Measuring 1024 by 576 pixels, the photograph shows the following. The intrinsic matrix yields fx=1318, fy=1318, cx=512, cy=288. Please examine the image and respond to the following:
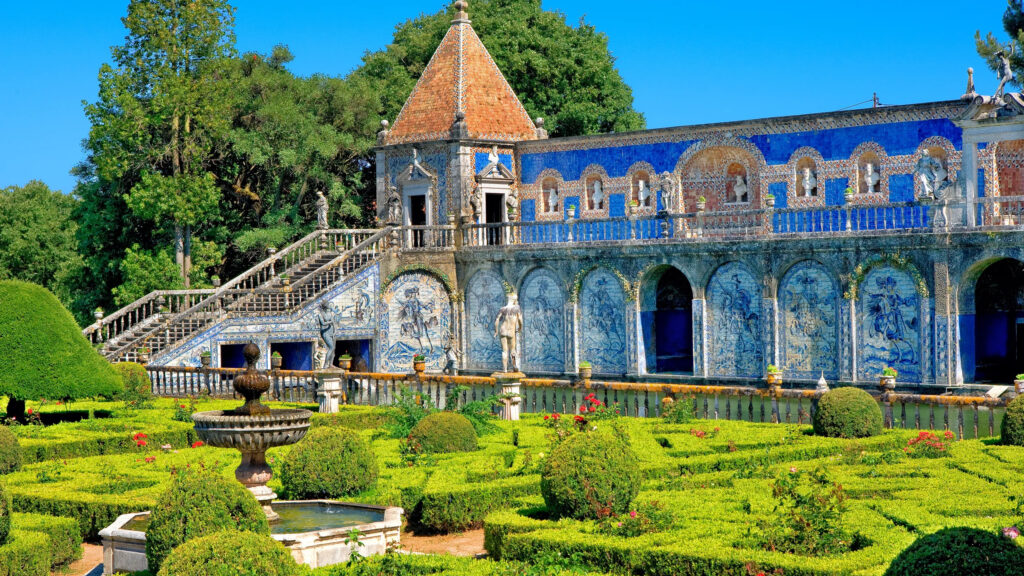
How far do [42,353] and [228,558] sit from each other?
13.7 metres

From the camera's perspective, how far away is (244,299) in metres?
35.9

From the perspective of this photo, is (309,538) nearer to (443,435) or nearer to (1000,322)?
(443,435)

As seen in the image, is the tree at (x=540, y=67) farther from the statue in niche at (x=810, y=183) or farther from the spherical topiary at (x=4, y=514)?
the spherical topiary at (x=4, y=514)

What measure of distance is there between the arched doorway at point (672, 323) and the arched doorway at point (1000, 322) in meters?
8.42

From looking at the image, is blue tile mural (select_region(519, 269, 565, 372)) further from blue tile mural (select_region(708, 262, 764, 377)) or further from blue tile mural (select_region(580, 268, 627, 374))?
blue tile mural (select_region(708, 262, 764, 377))

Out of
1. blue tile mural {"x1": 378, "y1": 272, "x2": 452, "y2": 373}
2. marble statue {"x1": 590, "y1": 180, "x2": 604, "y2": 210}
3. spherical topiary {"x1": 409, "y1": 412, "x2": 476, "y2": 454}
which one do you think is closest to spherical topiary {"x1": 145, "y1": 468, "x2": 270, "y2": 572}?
spherical topiary {"x1": 409, "y1": 412, "x2": 476, "y2": 454}

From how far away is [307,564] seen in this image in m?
13.0

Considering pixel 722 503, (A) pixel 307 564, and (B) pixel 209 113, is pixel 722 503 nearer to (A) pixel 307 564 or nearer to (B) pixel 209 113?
(A) pixel 307 564

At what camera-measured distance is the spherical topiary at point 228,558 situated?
10.5 meters

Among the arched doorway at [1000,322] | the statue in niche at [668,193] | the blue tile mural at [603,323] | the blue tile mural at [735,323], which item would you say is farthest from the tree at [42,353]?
the arched doorway at [1000,322]

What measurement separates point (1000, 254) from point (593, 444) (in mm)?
18076

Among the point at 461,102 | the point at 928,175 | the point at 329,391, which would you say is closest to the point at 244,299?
the point at 461,102

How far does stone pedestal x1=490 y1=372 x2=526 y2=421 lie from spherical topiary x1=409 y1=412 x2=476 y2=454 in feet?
13.8

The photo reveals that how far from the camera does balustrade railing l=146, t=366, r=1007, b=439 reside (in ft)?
70.9
